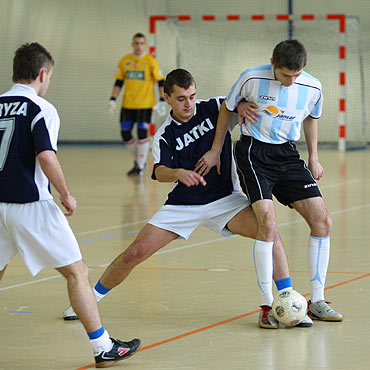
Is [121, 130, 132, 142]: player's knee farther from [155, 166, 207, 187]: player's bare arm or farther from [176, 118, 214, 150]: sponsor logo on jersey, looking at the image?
[155, 166, 207, 187]: player's bare arm

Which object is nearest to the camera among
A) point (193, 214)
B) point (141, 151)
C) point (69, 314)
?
point (193, 214)

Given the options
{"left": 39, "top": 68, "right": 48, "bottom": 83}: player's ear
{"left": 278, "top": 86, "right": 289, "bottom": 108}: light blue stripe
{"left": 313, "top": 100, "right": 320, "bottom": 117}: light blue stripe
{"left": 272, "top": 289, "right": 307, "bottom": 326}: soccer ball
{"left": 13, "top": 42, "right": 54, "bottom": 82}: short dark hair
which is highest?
{"left": 13, "top": 42, "right": 54, "bottom": 82}: short dark hair

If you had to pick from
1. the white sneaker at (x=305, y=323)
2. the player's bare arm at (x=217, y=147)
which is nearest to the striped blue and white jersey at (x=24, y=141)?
the player's bare arm at (x=217, y=147)

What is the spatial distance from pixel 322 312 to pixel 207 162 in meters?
1.08

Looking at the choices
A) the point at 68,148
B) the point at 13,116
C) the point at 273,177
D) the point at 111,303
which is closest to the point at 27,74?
the point at 13,116

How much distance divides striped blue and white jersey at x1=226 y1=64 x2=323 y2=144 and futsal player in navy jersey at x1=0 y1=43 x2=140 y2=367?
1275 millimetres

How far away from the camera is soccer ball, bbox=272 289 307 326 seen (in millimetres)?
4371

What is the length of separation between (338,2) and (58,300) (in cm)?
1511

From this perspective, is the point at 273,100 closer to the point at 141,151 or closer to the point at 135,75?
the point at 141,151


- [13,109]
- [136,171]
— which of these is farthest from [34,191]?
[136,171]

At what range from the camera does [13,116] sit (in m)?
3.66

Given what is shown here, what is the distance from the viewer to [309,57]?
18500 millimetres

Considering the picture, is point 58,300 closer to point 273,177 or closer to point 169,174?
point 169,174

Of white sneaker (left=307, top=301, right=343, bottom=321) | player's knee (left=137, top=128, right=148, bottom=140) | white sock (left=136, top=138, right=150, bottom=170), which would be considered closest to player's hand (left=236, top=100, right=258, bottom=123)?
white sneaker (left=307, top=301, right=343, bottom=321)
